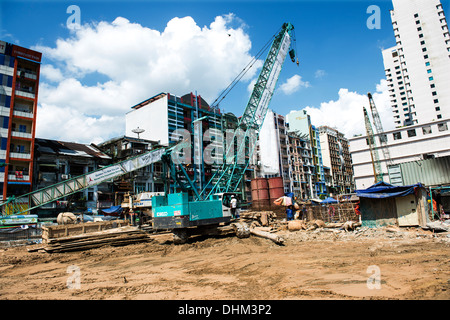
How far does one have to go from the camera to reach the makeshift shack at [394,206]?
17.0 m

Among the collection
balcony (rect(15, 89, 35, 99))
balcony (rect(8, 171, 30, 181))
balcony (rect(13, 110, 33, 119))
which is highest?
balcony (rect(15, 89, 35, 99))

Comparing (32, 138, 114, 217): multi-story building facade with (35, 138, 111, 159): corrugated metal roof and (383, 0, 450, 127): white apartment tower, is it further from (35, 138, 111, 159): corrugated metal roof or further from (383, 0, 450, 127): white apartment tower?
(383, 0, 450, 127): white apartment tower

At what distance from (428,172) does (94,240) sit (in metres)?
44.2

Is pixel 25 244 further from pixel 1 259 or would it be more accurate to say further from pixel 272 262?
pixel 272 262

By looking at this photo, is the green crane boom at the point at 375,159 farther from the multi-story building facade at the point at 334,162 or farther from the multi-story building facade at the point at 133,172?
the multi-story building facade at the point at 133,172

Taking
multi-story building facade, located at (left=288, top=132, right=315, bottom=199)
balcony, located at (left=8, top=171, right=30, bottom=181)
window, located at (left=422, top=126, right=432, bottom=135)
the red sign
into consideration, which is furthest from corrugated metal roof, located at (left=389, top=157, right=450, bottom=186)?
the red sign

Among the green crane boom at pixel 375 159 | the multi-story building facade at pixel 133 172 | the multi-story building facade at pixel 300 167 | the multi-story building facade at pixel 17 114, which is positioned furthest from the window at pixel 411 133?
the multi-story building facade at pixel 17 114

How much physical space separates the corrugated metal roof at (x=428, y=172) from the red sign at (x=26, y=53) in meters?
54.5

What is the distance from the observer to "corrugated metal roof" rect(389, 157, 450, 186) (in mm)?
39062

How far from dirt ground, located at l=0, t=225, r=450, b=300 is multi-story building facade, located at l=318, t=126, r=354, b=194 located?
295ft

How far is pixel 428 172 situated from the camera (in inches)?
1569

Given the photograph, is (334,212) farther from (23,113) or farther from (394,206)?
(23,113)

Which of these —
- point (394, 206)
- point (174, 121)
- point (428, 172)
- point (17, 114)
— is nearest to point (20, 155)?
point (17, 114)
